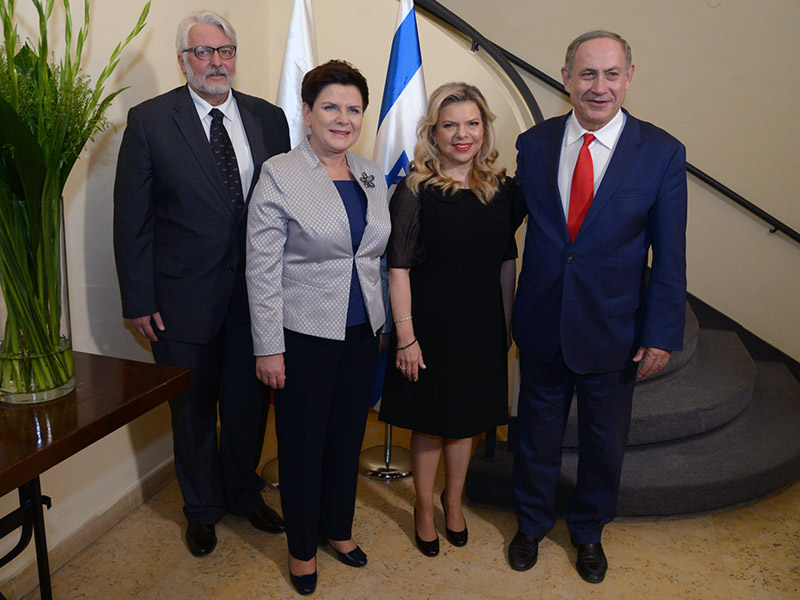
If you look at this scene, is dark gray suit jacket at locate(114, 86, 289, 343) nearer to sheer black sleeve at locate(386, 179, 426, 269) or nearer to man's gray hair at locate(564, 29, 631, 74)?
sheer black sleeve at locate(386, 179, 426, 269)

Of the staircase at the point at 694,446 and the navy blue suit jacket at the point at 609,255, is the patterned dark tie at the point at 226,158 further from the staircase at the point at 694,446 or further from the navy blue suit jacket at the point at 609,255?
the staircase at the point at 694,446

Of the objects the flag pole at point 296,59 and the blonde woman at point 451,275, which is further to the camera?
the flag pole at point 296,59

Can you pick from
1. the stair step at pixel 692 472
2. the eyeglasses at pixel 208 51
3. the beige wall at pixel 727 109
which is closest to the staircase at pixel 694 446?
the stair step at pixel 692 472

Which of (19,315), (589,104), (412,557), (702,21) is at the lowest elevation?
(412,557)

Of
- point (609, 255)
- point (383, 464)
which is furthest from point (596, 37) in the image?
point (383, 464)

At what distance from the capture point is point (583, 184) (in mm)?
2137

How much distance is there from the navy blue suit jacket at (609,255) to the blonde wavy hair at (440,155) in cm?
13

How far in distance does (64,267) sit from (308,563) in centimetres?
127

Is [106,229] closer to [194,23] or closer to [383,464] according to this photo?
[194,23]

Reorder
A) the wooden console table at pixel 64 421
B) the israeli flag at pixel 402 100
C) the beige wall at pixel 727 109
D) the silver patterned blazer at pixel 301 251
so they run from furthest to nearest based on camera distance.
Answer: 1. the beige wall at pixel 727 109
2. the israeli flag at pixel 402 100
3. the silver patterned blazer at pixel 301 251
4. the wooden console table at pixel 64 421

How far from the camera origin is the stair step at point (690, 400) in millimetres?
2961

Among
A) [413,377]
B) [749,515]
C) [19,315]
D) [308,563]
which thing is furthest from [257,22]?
[749,515]

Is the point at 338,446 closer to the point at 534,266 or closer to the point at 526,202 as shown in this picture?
the point at 534,266

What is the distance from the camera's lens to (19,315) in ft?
4.90
